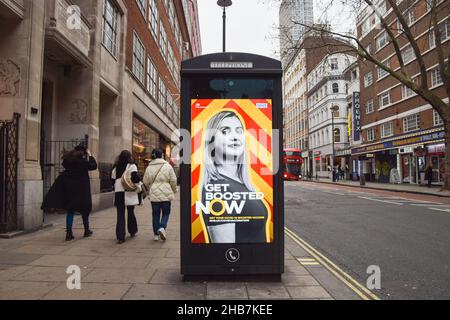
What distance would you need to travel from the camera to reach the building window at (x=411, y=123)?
2853 centimetres

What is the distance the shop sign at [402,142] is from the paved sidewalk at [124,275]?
75.0ft

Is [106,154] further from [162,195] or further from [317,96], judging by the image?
[317,96]

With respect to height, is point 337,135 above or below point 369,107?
below

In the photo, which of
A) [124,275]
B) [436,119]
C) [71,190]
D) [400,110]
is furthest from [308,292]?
[400,110]

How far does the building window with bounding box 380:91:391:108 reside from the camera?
33406mm

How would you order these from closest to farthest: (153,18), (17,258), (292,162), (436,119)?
1. (17,258)
2. (153,18)
3. (436,119)
4. (292,162)

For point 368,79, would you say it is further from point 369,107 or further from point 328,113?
point 328,113

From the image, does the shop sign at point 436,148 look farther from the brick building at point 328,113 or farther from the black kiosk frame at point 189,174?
the black kiosk frame at point 189,174

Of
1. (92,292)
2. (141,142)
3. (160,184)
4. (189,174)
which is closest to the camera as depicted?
(92,292)

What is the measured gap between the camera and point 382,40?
34.9m

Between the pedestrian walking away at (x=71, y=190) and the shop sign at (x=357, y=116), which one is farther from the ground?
the shop sign at (x=357, y=116)

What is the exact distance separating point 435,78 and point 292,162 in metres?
18.0

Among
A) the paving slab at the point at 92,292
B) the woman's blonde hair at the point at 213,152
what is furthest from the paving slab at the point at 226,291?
the woman's blonde hair at the point at 213,152

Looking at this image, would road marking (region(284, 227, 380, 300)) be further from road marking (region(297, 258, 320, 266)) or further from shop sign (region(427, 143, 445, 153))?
shop sign (region(427, 143, 445, 153))
